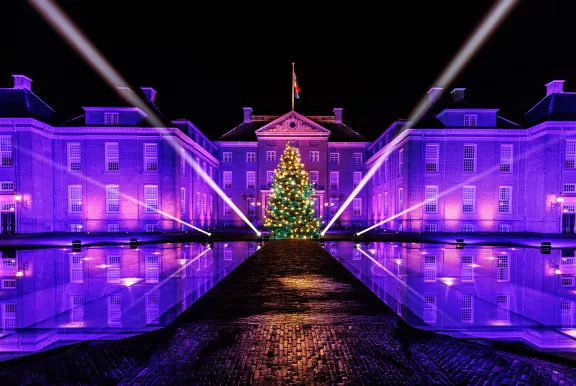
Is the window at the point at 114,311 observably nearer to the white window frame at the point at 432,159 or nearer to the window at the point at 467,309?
the window at the point at 467,309

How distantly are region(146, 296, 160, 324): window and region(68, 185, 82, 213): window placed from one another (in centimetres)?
3263

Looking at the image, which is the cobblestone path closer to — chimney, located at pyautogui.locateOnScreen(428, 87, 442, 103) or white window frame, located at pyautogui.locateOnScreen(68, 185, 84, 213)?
white window frame, located at pyautogui.locateOnScreen(68, 185, 84, 213)

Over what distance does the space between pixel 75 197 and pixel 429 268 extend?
3551cm

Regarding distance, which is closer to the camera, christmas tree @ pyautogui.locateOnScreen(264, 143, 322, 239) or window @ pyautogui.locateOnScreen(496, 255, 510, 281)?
window @ pyautogui.locateOnScreen(496, 255, 510, 281)

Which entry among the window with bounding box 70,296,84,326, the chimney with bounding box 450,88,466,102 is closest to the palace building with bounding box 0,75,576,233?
the chimney with bounding box 450,88,466,102

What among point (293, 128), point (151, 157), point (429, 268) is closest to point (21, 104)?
point (151, 157)

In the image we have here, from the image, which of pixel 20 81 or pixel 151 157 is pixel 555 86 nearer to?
pixel 151 157

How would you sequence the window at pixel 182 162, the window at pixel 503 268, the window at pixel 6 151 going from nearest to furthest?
the window at pixel 503 268 < the window at pixel 6 151 < the window at pixel 182 162

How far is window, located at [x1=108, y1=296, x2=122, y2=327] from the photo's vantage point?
6.77 meters

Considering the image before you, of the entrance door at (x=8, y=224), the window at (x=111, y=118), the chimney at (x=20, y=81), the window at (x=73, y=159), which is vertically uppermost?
the chimney at (x=20, y=81)

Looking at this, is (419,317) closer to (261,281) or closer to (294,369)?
(294,369)

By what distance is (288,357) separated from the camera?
486 cm

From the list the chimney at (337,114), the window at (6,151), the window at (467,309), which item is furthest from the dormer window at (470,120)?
the window at (6,151)

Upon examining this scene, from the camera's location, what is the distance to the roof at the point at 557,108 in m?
34.6
